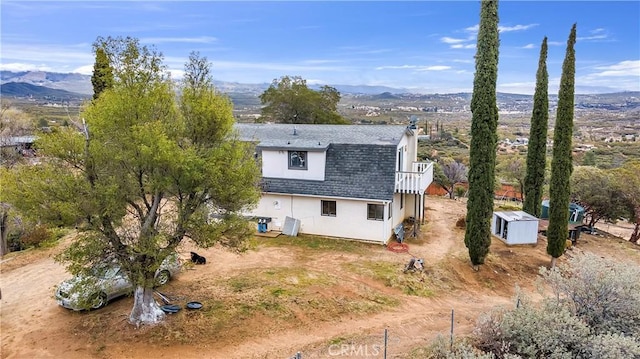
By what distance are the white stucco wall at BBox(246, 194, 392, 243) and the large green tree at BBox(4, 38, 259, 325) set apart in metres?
7.91

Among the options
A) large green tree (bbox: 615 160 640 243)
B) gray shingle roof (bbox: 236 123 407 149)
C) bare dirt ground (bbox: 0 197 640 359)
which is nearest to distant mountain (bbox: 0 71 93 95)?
gray shingle roof (bbox: 236 123 407 149)

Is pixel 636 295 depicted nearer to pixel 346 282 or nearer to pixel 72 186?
pixel 346 282

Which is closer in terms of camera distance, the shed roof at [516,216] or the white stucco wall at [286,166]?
the white stucco wall at [286,166]

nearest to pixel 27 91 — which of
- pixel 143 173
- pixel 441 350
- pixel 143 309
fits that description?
pixel 143 309

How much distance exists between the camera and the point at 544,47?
2095 cm

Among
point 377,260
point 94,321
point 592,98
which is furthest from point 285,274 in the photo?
point 592,98

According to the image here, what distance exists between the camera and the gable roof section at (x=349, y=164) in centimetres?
1848

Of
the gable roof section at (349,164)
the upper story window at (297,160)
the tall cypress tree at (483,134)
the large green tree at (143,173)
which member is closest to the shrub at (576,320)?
the tall cypress tree at (483,134)

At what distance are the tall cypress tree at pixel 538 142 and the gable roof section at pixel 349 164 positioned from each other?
7139 mm

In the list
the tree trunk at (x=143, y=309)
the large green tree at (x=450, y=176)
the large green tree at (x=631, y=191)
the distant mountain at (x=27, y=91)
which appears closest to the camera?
the tree trunk at (x=143, y=309)

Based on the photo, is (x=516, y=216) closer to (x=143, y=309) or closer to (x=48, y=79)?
(x=143, y=309)

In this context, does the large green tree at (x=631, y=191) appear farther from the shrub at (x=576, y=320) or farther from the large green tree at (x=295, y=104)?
the large green tree at (x=295, y=104)

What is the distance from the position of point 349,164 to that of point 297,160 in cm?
262

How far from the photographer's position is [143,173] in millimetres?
10438
